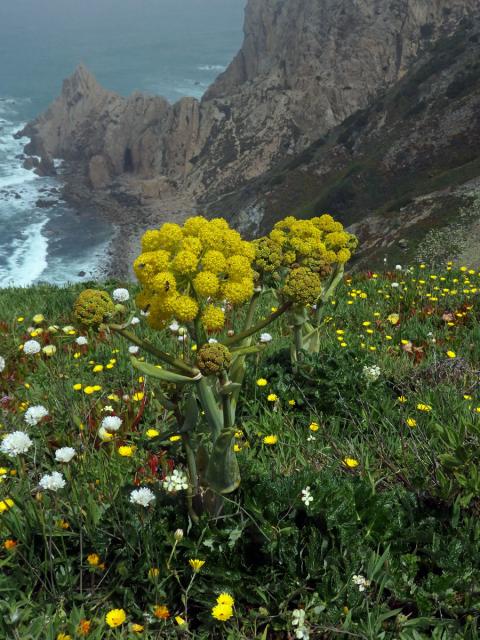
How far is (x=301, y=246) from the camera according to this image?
3.71 metres

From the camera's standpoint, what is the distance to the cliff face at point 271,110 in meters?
122

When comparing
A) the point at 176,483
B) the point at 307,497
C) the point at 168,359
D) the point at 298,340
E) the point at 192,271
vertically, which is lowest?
the point at 298,340

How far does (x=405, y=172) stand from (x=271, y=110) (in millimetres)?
72881

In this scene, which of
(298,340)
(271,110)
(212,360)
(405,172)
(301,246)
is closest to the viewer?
(212,360)

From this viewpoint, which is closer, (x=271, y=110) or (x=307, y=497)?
(x=307, y=497)

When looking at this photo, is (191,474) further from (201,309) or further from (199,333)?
(201,309)

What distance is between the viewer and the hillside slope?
1507 inches

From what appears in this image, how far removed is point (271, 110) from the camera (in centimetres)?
12812

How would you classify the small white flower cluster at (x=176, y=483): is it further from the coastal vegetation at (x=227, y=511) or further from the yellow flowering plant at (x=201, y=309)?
the yellow flowering plant at (x=201, y=309)

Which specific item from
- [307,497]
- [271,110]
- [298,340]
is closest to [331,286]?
[298,340]

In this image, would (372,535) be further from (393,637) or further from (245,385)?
(245,385)

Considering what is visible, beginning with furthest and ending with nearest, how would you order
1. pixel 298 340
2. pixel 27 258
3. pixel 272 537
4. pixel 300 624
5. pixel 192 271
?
1. pixel 27 258
2. pixel 298 340
3. pixel 272 537
4. pixel 192 271
5. pixel 300 624

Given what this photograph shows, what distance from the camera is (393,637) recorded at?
250cm

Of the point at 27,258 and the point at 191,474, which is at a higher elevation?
the point at 191,474
